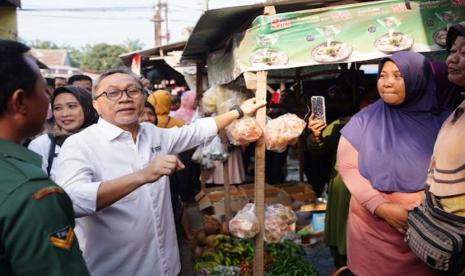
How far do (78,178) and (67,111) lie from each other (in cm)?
130

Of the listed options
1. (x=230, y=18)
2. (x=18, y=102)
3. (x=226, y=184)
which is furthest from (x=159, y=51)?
(x=18, y=102)

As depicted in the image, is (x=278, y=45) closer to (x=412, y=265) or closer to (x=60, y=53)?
(x=412, y=265)

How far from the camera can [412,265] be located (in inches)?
86.0

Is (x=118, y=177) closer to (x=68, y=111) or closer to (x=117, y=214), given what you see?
(x=117, y=214)

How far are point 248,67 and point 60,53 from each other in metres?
52.0

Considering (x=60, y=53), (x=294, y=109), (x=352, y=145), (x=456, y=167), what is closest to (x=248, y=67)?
(x=352, y=145)

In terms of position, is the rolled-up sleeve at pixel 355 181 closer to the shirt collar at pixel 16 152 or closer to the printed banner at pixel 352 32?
the printed banner at pixel 352 32

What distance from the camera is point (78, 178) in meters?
1.85

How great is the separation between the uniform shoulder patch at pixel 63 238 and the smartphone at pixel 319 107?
2.14 m

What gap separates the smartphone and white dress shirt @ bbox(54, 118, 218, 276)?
1.37 metres

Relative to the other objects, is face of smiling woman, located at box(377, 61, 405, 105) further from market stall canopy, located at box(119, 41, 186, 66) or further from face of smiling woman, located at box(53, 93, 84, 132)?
market stall canopy, located at box(119, 41, 186, 66)

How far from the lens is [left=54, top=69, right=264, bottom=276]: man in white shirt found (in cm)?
196

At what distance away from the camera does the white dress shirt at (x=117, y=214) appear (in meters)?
1.98

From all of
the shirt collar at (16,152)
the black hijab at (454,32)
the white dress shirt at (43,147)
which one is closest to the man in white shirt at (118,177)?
the shirt collar at (16,152)
